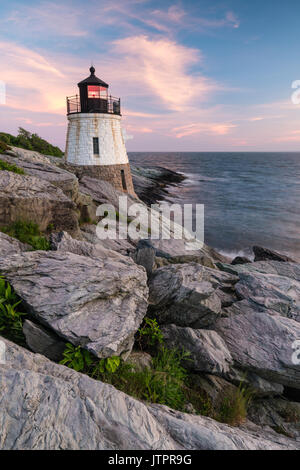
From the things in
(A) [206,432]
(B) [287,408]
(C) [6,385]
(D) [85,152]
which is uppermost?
(D) [85,152]

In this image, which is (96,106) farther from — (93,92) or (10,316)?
(10,316)

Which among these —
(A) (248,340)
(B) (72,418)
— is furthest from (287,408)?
(B) (72,418)

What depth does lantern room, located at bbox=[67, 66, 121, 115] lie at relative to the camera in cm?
2198

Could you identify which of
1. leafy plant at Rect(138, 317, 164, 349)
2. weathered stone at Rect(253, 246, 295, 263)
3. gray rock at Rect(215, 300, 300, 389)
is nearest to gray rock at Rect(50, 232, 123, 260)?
leafy plant at Rect(138, 317, 164, 349)

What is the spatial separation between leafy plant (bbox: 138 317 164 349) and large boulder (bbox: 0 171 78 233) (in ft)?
15.7

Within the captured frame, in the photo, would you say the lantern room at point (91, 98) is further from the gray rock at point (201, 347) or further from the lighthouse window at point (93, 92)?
the gray rock at point (201, 347)

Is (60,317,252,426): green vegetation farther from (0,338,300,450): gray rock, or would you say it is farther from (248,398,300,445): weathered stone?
(0,338,300,450): gray rock

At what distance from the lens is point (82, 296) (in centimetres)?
491

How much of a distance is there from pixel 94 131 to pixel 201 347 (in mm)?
21005

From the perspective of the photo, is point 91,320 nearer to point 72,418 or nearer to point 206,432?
point 72,418
